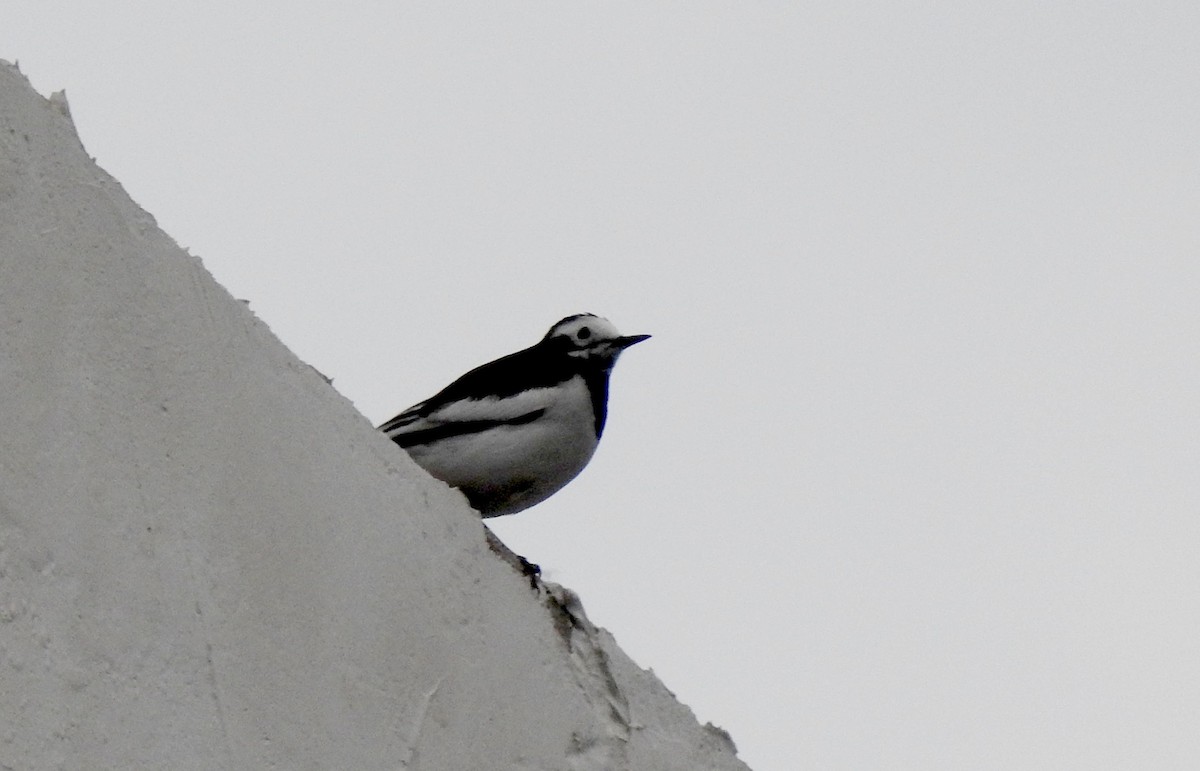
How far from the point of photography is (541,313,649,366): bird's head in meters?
7.81

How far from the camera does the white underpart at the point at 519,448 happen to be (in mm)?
6602

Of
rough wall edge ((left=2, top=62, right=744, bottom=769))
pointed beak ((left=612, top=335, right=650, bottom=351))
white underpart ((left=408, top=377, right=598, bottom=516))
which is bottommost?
rough wall edge ((left=2, top=62, right=744, bottom=769))

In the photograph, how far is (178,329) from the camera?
412 centimetres

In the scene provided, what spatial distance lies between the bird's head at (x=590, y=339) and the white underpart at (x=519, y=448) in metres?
0.77

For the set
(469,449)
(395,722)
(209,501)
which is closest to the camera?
(209,501)

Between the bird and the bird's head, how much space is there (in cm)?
54

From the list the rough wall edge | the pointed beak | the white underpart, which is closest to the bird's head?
the pointed beak

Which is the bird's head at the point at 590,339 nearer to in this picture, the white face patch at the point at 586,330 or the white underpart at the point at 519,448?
the white face patch at the point at 586,330

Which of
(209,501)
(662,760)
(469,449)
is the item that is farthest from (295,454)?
(469,449)

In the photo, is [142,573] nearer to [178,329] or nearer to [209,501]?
[209,501]

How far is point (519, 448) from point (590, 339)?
1.31 metres

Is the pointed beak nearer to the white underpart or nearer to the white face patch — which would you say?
the white face patch

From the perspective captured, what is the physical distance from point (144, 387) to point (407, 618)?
88 cm

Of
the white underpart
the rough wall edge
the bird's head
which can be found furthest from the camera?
the bird's head
